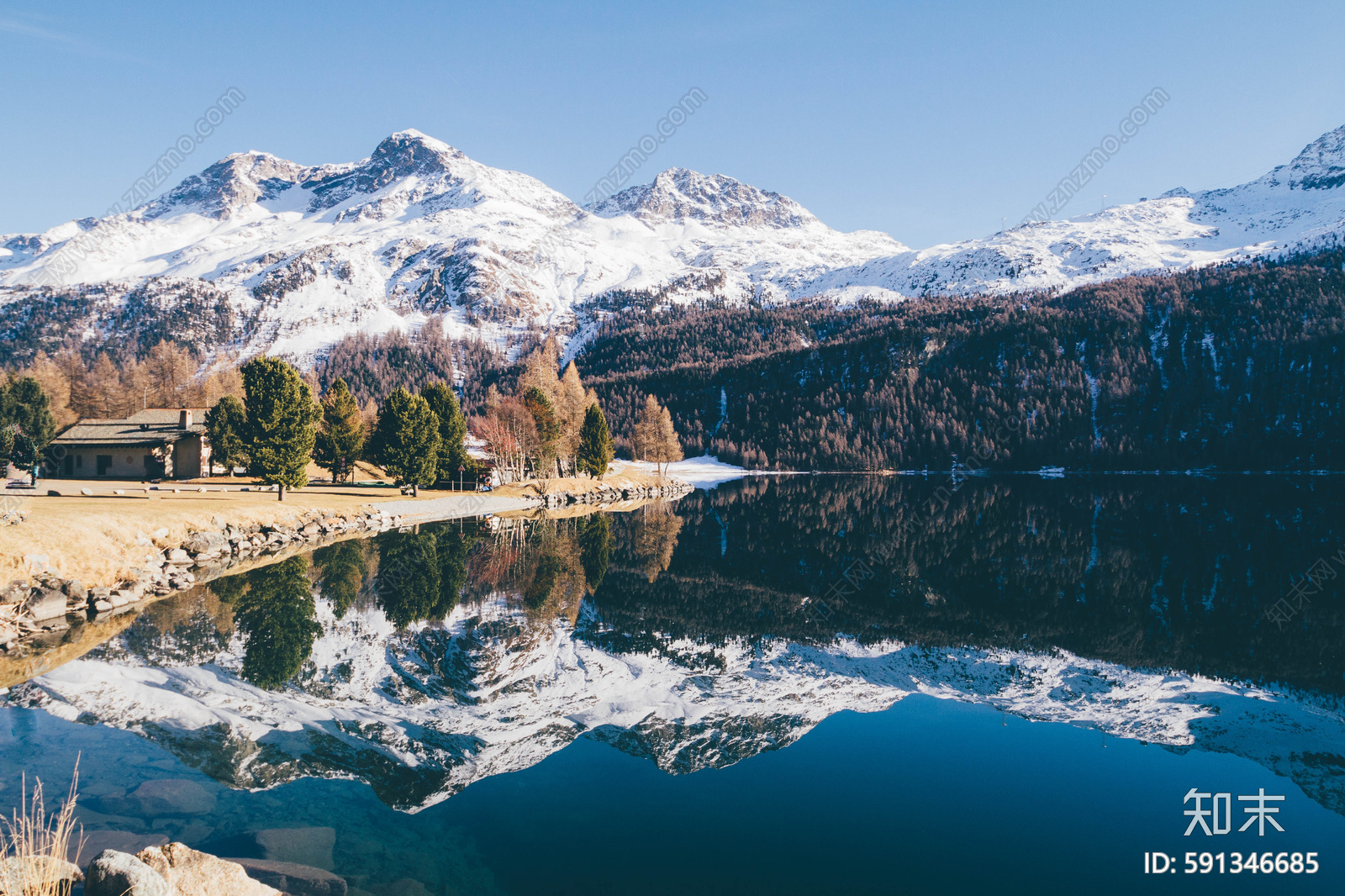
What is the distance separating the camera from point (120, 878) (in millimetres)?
7902

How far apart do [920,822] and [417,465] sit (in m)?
68.5

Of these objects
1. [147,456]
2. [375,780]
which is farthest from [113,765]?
[147,456]

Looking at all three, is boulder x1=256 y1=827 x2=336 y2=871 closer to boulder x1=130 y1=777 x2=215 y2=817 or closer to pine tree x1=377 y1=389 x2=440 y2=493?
boulder x1=130 y1=777 x2=215 y2=817

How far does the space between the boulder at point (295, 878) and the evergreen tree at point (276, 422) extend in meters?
49.9

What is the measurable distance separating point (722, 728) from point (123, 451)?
8641 cm

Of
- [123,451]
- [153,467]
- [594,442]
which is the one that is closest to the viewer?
[123,451]

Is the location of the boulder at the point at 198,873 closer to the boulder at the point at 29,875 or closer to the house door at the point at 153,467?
the boulder at the point at 29,875

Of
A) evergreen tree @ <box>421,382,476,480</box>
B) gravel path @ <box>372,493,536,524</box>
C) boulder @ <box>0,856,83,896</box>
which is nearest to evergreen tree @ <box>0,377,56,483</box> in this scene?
evergreen tree @ <box>421,382,476,480</box>

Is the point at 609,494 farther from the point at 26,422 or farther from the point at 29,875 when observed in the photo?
the point at 29,875

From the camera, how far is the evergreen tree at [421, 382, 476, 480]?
82.9 m

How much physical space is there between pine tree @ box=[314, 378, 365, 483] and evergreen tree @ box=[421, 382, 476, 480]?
1266 cm

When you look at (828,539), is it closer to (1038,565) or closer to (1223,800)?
(1038,565)

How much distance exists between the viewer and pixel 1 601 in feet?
77.5

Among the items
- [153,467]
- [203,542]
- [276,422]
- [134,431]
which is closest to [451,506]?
[276,422]
